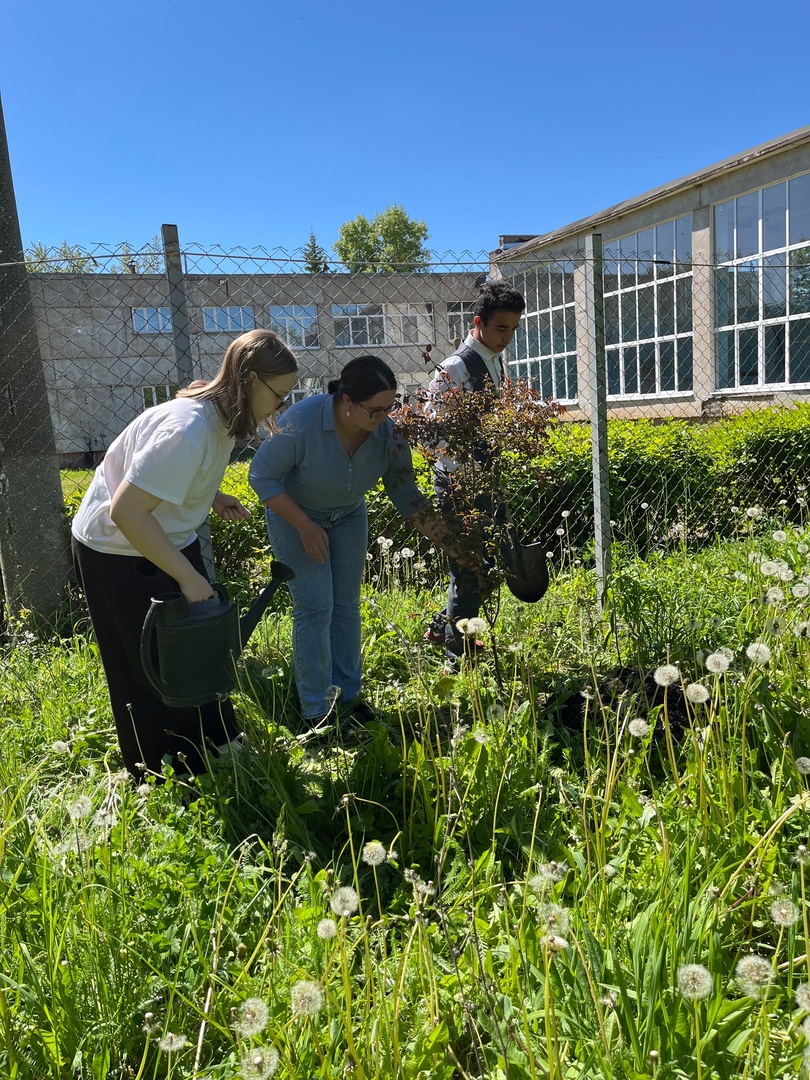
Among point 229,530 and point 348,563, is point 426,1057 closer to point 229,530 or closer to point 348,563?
point 348,563

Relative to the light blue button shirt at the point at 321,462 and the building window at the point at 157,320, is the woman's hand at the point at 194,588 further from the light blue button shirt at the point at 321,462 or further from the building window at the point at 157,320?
the building window at the point at 157,320

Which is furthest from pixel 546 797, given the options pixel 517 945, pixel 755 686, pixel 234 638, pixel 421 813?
pixel 234 638

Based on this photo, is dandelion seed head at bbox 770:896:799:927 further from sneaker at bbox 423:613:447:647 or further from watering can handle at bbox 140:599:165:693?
sneaker at bbox 423:613:447:647

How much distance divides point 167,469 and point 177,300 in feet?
5.56

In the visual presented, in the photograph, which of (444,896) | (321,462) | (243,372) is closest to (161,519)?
(243,372)

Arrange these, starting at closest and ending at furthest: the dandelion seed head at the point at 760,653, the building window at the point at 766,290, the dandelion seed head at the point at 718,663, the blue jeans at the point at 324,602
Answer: the dandelion seed head at the point at 718,663, the dandelion seed head at the point at 760,653, the blue jeans at the point at 324,602, the building window at the point at 766,290

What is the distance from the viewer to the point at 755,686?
2508 millimetres

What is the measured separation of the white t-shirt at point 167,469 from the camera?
231cm

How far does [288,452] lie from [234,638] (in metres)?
0.99

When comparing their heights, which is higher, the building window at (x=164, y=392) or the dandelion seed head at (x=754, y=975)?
the building window at (x=164, y=392)

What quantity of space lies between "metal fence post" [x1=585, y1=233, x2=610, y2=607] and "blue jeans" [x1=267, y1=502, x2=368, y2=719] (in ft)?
4.54

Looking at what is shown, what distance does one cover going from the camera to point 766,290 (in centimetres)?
1487

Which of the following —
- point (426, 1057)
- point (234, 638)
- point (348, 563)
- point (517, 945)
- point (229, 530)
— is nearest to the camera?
point (426, 1057)

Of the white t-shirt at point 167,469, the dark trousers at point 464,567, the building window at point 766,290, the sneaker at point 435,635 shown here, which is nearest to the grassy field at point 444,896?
the dark trousers at point 464,567
